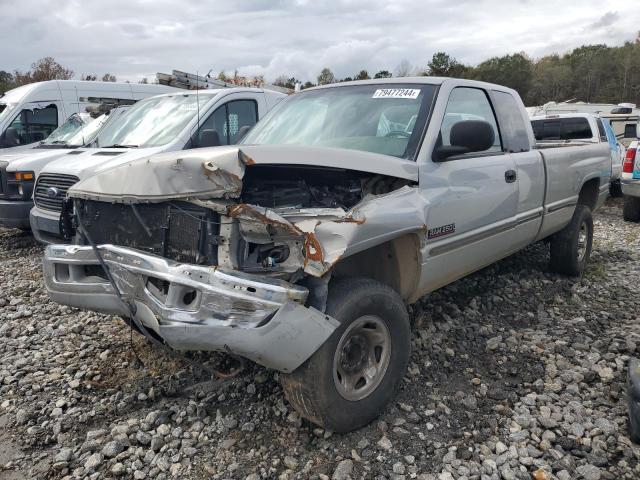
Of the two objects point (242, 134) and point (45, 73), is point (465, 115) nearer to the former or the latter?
point (242, 134)

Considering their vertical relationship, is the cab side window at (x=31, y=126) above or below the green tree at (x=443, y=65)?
below

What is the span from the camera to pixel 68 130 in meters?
8.66

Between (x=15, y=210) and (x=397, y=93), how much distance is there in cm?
565

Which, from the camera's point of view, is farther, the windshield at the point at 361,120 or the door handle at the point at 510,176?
the door handle at the point at 510,176

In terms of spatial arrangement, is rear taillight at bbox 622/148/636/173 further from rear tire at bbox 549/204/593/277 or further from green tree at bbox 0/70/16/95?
green tree at bbox 0/70/16/95

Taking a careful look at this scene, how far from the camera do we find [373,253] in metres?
3.22

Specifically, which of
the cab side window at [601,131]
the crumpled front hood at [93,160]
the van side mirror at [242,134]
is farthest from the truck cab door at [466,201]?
the cab side window at [601,131]

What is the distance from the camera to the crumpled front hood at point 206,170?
2506mm

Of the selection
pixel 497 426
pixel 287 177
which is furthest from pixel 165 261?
pixel 497 426

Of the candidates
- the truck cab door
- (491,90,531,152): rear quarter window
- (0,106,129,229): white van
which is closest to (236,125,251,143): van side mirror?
the truck cab door

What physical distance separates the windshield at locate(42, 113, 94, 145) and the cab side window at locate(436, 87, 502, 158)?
21.4 feet

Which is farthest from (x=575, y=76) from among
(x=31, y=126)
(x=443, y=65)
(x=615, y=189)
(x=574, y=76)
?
(x=31, y=126)

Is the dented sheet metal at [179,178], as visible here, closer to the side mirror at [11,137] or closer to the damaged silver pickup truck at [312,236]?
the damaged silver pickup truck at [312,236]

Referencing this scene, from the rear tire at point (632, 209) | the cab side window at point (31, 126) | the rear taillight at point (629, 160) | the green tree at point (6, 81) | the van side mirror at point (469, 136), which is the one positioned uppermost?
the green tree at point (6, 81)
